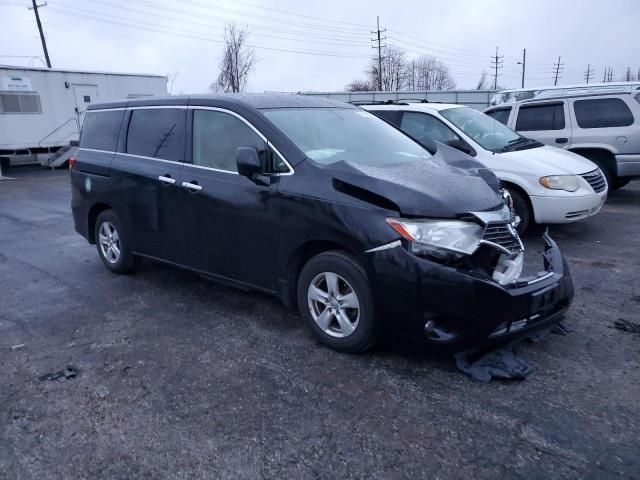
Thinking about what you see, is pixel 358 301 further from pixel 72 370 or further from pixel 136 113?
pixel 136 113

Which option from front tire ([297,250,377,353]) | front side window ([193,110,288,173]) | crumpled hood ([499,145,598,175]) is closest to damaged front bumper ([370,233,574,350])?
front tire ([297,250,377,353])

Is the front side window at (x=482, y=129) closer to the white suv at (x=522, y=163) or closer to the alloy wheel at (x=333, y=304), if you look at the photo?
the white suv at (x=522, y=163)

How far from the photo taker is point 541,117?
30.1 feet

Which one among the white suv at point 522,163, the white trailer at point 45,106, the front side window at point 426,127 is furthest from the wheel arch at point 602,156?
the white trailer at point 45,106

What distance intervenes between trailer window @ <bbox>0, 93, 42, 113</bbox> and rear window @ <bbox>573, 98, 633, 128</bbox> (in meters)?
15.9

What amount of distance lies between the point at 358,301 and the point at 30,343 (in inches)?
103

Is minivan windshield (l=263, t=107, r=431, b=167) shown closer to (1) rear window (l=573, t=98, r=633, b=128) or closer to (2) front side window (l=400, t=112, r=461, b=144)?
(2) front side window (l=400, t=112, r=461, b=144)

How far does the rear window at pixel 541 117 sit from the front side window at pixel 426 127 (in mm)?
3034

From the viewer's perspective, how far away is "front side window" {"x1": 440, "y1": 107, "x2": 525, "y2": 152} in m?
7.00

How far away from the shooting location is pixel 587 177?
258 inches

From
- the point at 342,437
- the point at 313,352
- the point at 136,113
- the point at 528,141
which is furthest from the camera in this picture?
the point at 528,141

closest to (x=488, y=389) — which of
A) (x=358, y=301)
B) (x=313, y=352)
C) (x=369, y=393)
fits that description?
(x=369, y=393)

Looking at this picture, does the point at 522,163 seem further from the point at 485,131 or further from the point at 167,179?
the point at 167,179

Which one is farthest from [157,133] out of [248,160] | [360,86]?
[360,86]
